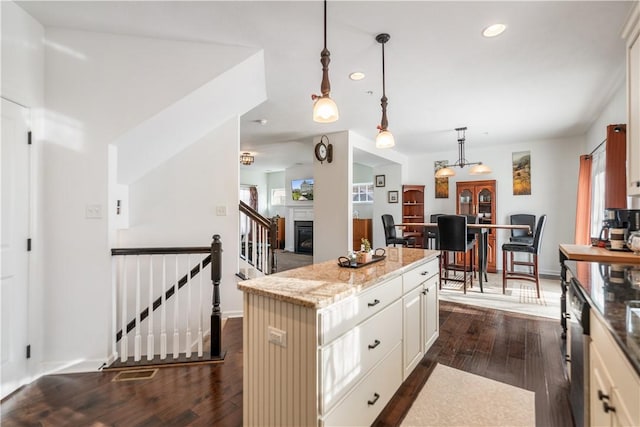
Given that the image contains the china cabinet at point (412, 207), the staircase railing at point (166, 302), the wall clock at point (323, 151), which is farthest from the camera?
the china cabinet at point (412, 207)

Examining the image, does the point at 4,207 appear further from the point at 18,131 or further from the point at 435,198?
the point at 435,198

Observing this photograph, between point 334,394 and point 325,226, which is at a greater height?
point 325,226

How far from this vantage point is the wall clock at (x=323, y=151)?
205 inches

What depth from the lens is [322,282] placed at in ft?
5.13

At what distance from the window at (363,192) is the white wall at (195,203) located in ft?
17.8

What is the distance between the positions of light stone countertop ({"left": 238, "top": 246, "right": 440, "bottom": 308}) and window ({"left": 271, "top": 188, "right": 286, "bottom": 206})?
27.4 feet

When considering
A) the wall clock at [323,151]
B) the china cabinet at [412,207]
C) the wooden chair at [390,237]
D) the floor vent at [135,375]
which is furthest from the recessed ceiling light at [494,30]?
the china cabinet at [412,207]

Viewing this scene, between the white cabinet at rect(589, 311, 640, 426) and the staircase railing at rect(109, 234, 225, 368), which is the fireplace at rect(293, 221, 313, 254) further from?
the white cabinet at rect(589, 311, 640, 426)

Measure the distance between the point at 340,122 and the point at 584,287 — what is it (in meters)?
3.77

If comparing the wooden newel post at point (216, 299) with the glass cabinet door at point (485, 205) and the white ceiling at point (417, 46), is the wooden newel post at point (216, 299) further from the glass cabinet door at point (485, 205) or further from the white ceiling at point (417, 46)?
the glass cabinet door at point (485, 205)

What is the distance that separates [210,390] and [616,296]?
2.36 metres

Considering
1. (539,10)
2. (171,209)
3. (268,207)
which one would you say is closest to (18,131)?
(171,209)

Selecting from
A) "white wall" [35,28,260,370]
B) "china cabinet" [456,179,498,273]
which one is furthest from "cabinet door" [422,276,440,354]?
"china cabinet" [456,179,498,273]

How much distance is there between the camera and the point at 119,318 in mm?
3182
